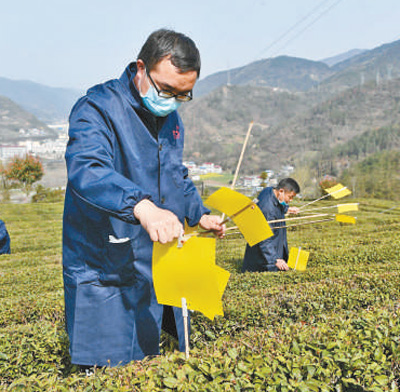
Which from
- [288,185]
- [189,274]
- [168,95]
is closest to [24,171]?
[288,185]

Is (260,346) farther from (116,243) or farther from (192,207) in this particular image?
(116,243)

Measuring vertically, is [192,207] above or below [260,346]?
above

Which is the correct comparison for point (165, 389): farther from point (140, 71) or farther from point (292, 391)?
point (140, 71)

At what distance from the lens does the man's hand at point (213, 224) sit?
82.7 inches

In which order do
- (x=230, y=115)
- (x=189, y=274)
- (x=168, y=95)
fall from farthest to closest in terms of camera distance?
(x=230, y=115), (x=168, y=95), (x=189, y=274)

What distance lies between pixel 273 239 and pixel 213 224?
3.58m

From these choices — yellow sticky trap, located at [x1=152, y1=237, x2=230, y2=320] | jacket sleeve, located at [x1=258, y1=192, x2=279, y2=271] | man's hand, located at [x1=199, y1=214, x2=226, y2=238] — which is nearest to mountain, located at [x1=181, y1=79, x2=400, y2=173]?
jacket sleeve, located at [x1=258, y1=192, x2=279, y2=271]

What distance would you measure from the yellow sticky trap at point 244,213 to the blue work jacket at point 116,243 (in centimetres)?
35

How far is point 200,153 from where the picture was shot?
127 m

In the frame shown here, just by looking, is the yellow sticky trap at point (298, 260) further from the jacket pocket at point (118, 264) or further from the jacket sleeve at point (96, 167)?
the jacket sleeve at point (96, 167)

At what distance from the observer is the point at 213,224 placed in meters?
2.14

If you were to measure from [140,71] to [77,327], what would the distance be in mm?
1324

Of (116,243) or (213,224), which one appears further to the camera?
(213,224)

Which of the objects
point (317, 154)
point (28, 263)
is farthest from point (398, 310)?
point (317, 154)
